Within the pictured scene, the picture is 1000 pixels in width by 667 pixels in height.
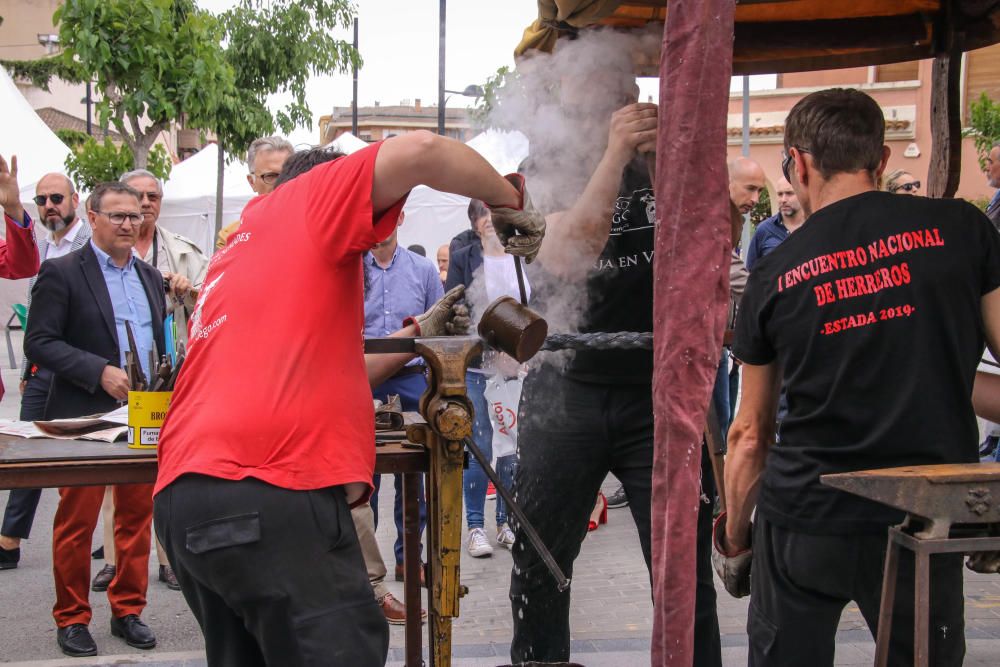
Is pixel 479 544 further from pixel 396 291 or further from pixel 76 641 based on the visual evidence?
pixel 76 641

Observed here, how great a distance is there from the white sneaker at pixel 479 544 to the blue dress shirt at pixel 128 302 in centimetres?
189

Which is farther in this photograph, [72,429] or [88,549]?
[88,549]

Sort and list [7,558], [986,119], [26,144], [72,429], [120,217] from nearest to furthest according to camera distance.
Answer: [72,429] → [120,217] → [7,558] → [986,119] → [26,144]

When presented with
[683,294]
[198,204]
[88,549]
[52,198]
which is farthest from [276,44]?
[683,294]

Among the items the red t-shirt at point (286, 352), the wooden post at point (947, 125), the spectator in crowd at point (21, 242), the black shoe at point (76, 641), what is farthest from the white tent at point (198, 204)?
the red t-shirt at point (286, 352)

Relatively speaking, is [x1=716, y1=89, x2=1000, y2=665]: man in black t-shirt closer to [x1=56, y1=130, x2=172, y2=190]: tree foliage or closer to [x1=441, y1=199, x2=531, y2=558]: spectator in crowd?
[x1=441, y1=199, x2=531, y2=558]: spectator in crowd

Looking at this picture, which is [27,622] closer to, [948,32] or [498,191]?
[498,191]

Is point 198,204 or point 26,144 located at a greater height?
point 26,144

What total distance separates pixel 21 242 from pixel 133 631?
1563 millimetres

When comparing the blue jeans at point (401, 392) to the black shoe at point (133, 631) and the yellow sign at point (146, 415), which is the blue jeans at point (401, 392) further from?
the yellow sign at point (146, 415)

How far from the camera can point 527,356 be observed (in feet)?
6.97

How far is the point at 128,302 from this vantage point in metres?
4.02

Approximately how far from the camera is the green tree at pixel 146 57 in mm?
7512

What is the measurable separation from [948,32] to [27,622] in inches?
158
